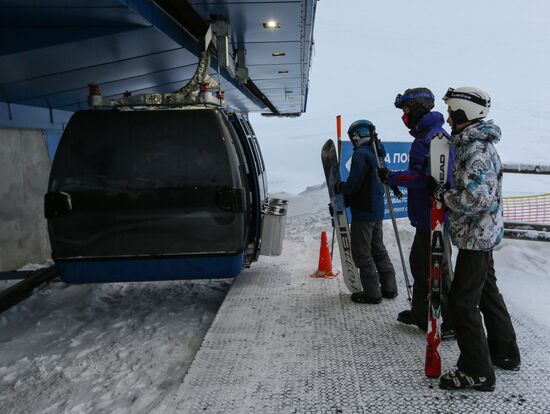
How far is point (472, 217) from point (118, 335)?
350 centimetres

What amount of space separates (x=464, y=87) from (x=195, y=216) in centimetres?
256

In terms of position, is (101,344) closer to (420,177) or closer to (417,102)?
(420,177)

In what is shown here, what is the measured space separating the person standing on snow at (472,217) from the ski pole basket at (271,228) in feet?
8.19

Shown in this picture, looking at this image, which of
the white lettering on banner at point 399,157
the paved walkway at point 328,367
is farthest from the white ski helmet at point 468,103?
the white lettering on banner at point 399,157

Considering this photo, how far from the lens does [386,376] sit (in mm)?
3496

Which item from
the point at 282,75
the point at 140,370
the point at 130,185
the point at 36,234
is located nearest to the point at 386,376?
the point at 140,370

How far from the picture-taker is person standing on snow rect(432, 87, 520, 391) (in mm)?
3045

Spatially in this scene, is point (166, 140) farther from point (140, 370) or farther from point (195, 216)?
point (140, 370)

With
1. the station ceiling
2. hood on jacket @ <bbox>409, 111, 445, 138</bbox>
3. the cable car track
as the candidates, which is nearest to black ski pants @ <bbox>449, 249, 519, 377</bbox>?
hood on jacket @ <bbox>409, 111, 445, 138</bbox>

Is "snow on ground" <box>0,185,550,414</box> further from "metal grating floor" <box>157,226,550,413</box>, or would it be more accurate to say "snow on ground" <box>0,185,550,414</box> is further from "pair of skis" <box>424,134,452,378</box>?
"pair of skis" <box>424,134,452,378</box>

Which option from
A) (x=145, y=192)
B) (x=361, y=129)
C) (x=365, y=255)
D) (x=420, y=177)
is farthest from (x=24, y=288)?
(x=420, y=177)

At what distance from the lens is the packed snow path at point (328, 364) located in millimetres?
3146

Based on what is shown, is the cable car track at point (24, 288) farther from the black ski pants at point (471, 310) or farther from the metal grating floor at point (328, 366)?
the black ski pants at point (471, 310)

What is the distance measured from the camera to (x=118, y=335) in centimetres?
477
